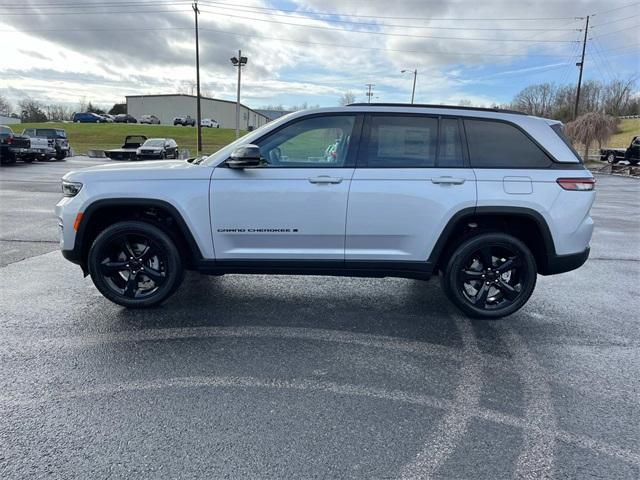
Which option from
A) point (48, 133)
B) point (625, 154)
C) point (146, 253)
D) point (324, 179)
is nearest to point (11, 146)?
point (48, 133)

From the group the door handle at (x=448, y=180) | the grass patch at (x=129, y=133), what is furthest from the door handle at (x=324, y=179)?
the grass patch at (x=129, y=133)

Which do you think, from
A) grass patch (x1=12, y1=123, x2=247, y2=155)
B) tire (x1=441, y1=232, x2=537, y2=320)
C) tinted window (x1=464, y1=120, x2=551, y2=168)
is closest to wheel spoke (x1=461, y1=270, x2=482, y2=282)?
tire (x1=441, y1=232, x2=537, y2=320)

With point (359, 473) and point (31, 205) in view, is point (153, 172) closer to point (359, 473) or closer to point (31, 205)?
point (359, 473)

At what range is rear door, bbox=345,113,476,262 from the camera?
386 centimetres

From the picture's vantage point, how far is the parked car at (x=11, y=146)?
811 inches

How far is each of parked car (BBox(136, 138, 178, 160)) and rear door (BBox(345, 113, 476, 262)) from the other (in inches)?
933

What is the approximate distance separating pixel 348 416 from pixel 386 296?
2.24 metres

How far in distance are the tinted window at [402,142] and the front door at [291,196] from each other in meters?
0.19

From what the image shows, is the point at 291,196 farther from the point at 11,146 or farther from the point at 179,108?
the point at 179,108

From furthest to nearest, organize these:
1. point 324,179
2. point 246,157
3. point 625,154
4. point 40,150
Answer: point 625,154
point 40,150
point 324,179
point 246,157

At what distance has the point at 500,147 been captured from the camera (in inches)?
157

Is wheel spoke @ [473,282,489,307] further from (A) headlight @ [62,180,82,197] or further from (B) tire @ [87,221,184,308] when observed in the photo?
(A) headlight @ [62,180,82,197]

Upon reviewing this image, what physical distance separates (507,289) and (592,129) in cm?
3847

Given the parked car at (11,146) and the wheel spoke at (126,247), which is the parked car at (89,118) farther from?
the wheel spoke at (126,247)
